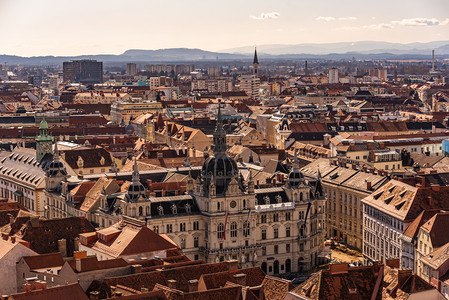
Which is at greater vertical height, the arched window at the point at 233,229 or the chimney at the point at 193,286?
the chimney at the point at 193,286

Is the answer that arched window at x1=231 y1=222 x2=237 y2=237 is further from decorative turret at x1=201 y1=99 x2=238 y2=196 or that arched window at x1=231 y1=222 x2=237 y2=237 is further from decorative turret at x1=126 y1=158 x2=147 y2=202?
decorative turret at x1=126 y1=158 x2=147 y2=202

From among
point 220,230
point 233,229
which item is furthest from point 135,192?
point 233,229

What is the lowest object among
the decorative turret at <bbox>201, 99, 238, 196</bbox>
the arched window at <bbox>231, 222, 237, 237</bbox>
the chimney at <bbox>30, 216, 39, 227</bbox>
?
the arched window at <bbox>231, 222, 237, 237</bbox>

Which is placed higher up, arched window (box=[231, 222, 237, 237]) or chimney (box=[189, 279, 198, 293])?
chimney (box=[189, 279, 198, 293])

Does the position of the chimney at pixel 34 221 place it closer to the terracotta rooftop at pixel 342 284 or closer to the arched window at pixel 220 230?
the arched window at pixel 220 230

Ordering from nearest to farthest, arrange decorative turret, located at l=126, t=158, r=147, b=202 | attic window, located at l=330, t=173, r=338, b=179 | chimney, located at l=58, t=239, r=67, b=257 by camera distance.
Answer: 1. chimney, located at l=58, t=239, r=67, b=257
2. decorative turret, located at l=126, t=158, r=147, b=202
3. attic window, located at l=330, t=173, r=338, b=179

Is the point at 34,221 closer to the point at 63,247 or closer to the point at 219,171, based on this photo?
the point at 63,247

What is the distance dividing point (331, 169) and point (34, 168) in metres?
52.7

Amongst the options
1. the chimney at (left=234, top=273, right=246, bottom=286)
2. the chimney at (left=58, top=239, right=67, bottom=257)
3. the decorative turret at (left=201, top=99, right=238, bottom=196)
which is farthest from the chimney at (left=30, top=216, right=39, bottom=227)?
the chimney at (left=234, top=273, right=246, bottom=286)

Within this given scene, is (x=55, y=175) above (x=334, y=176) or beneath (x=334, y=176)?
above

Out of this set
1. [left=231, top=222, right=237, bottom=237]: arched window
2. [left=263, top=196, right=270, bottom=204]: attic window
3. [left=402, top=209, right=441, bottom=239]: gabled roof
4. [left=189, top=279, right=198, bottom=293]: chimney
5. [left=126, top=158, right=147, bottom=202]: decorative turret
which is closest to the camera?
[left=189, top=279, right=198, bottom=293]: chimney

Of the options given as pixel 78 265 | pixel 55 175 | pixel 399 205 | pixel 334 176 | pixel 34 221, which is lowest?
pixel 334 176

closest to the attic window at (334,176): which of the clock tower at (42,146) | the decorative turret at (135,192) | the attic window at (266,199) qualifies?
the attic window at (266,199)

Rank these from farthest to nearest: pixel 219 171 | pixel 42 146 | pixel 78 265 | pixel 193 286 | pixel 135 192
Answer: pixel 42 146, pixel 219 171, pixel 135 192, pixel 78 265, pixel 193 286
